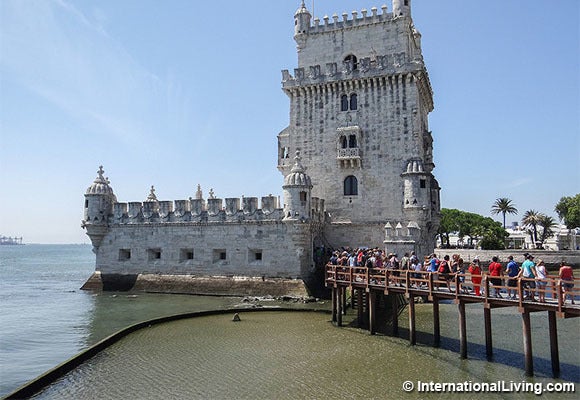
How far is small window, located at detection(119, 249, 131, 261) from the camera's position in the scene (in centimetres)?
3400

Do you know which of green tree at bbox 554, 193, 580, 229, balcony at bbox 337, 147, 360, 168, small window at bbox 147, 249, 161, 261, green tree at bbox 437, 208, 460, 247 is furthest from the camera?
green tree at bbox 437, 208, 460, 247

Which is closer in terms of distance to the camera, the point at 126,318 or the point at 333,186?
the point at 126,318

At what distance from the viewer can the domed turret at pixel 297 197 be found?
28.2 metres

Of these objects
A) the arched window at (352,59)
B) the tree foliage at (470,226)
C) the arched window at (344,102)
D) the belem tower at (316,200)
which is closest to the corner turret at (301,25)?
the belem tower at (316,200)

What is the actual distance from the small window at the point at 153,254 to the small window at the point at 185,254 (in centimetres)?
209

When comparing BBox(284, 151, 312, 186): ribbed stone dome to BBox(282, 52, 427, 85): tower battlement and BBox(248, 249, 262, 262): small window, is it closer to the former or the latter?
BBox(248, 249, 262, 262): small window

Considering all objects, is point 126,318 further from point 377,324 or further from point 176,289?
point 377,324

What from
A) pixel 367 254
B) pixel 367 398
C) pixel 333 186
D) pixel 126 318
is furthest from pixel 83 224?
pixel 367 398

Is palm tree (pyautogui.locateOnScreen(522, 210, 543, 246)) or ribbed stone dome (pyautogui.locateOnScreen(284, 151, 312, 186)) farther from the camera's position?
palm tree (pyautogui.locateOnScreen(522, 210, 543, 246))

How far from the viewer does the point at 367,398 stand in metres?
12.3

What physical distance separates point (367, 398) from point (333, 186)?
819 inches

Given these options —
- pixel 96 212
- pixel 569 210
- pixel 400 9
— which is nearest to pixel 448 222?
pixel 569 210

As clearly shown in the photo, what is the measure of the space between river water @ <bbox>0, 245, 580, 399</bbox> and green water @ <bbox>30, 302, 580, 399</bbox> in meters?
0.04

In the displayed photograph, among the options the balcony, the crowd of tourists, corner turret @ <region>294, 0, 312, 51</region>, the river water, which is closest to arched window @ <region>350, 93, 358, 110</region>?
the balcony
